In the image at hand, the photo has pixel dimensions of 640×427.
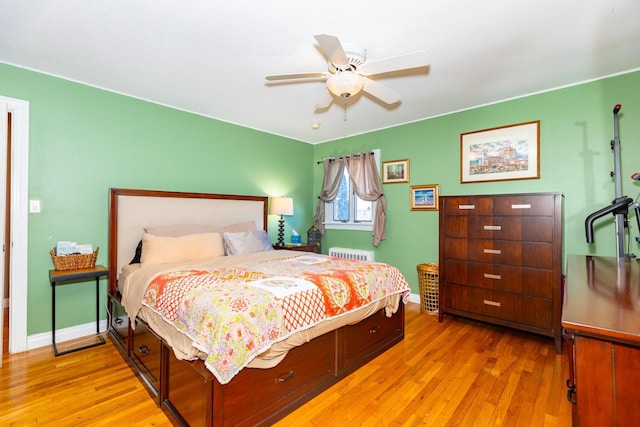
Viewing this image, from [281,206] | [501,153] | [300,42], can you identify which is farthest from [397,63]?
[281,206]

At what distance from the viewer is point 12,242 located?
249cm

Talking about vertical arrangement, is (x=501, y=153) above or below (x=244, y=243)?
above

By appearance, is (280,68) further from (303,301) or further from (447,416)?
(447,416)

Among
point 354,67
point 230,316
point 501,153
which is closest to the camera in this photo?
point 230,316

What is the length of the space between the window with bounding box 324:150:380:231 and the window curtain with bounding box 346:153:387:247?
0.42ft

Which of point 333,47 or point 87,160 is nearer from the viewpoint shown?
point 333,47

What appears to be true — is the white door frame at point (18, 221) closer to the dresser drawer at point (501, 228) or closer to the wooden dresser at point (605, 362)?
the wooden dresser at point (605, 362)

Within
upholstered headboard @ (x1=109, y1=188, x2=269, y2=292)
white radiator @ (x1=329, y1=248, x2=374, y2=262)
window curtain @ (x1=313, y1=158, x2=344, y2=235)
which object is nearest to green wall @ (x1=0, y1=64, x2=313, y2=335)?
upholstered headboard @ (x1=109, y1=188, x2=269, y2=292)

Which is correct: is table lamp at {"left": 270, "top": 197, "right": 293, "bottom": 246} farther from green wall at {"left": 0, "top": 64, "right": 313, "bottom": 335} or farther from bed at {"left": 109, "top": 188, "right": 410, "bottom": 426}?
bed at {"left": 109, "top": 188, "right": 410, "bottom": 426}

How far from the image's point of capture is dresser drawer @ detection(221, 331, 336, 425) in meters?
1.52

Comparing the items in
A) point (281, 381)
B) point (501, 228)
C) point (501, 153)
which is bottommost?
point (281, 381)

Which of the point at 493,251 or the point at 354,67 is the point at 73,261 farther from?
the point at 493,251

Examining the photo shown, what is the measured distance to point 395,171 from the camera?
4.12 m

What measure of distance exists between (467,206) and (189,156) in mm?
3184
